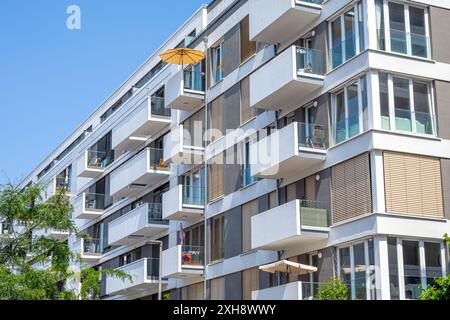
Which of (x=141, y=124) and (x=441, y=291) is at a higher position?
(x=141, y=124)

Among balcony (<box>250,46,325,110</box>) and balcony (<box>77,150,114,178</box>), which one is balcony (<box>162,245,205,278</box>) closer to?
balcony (<box>250,46,325,110</box>)

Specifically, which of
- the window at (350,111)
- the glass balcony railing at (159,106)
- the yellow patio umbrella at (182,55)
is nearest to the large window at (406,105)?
the window at (350,111)

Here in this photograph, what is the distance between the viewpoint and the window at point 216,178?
34906mm

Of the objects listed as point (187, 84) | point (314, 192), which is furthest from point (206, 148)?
point (314, 192)

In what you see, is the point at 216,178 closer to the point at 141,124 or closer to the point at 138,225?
the point at 138,225

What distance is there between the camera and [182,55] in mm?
34219

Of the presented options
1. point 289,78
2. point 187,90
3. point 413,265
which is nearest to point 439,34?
point 289,78

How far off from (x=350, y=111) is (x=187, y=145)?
12239mm

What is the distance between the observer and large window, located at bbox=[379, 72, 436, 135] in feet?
81.9

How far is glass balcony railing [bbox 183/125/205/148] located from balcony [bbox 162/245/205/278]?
482cm

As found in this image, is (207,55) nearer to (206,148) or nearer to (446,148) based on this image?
(206,148)

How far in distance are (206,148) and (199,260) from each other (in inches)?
205

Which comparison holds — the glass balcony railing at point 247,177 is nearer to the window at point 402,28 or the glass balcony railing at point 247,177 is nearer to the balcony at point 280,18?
the balcony at point 280,18

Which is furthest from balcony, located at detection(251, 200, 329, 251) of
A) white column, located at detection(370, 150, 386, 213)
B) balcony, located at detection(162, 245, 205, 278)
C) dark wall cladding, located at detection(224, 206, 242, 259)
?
balcony, located at detection(162, 245, 205, 278)
